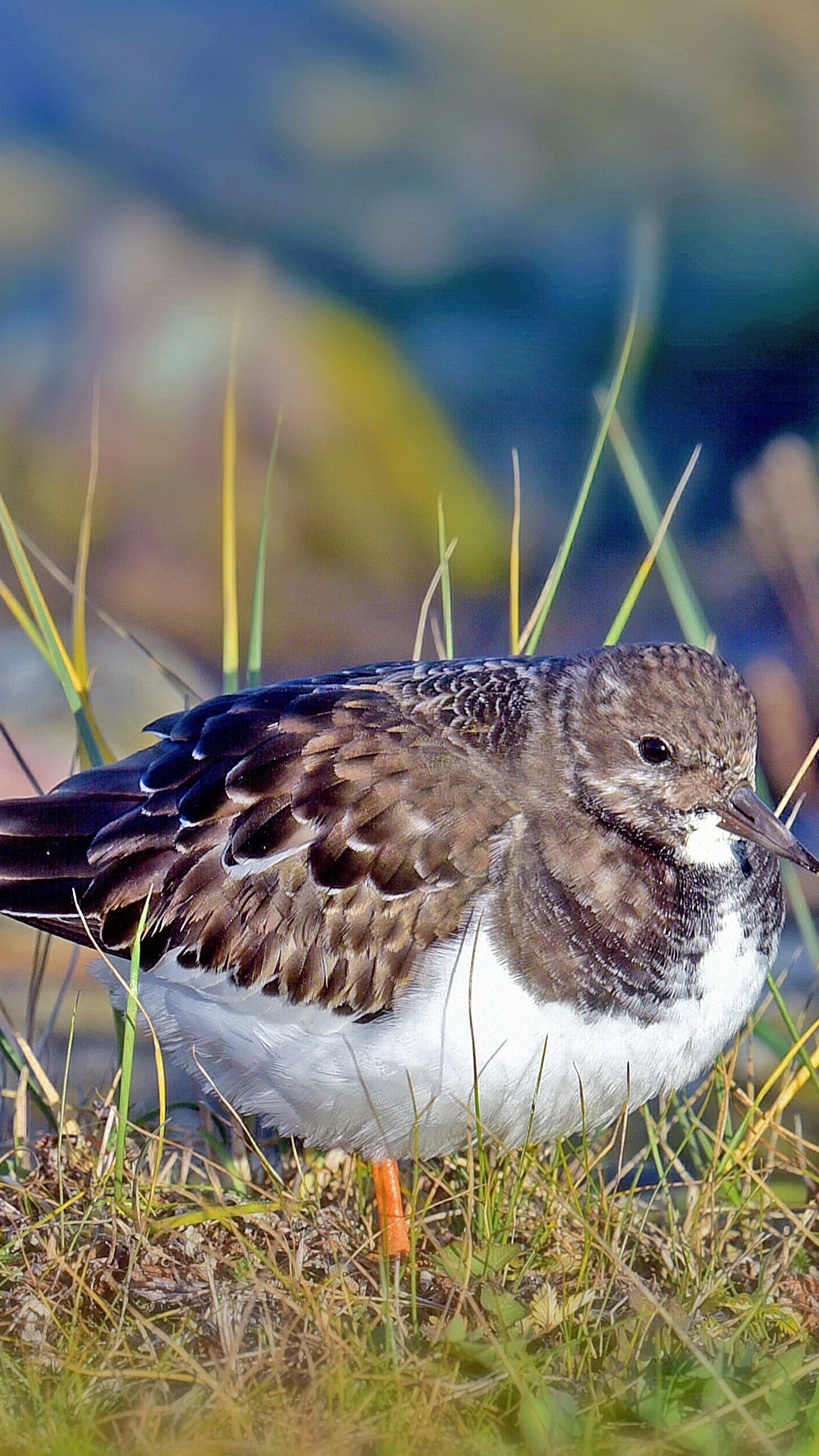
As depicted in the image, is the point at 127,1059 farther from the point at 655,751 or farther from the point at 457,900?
the point at 655,751

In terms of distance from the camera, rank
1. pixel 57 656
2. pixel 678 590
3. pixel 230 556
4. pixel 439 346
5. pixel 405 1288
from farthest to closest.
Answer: pixel 439 346 < pixel 230 556 < pixel 57 656 < pixel 678 590 < pixel 405 1288

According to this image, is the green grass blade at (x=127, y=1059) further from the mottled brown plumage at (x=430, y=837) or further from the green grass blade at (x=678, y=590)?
the green grass blade at (x=678, y=590)

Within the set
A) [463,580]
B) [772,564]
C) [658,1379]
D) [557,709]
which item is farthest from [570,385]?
[658,1379]

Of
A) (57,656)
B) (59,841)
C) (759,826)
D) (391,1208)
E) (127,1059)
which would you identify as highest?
(759,826)

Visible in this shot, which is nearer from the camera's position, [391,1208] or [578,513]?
[391,1208]

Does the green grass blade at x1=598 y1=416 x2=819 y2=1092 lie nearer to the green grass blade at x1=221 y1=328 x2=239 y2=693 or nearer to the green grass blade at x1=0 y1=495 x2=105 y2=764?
the green grass blade at x1=221 y1=328 x2=239 y2=693

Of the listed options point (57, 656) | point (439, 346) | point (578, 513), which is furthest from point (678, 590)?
point (439, 346)

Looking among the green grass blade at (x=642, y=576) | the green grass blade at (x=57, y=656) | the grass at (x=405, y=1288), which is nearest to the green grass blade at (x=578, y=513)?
the grass at (x=405, y=1288)

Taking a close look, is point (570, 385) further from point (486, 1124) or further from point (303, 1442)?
point (303, 1442)

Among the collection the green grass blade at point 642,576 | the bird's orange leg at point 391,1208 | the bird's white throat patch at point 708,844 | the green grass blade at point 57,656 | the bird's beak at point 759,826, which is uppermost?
the green grass blade at point 642,576
